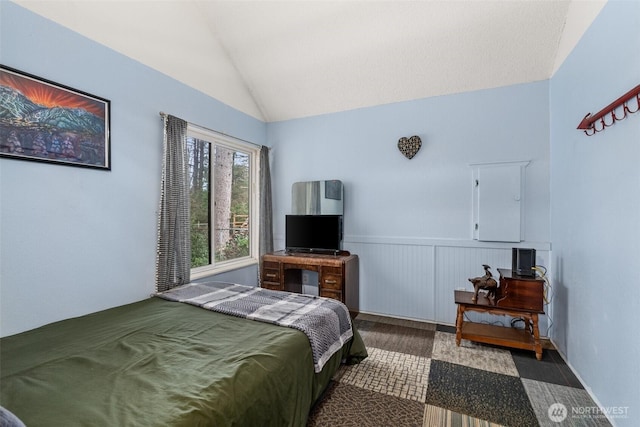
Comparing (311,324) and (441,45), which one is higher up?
(441,45)

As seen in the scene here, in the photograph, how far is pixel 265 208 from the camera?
3.77 m

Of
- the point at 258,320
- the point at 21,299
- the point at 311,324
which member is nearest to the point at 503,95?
the point at 311,324

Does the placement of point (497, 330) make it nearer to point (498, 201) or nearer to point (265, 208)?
point (498, 201)

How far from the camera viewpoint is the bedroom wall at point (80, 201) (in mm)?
1652

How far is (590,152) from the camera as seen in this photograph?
1.90 meters

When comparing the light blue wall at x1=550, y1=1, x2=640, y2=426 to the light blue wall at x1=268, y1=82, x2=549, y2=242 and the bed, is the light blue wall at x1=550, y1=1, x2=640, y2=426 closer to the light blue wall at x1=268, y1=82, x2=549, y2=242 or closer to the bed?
the light blue wall at x1=268, y1=82, x2=549, y2=242

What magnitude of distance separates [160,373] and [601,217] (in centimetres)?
262

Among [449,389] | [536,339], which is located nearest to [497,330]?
[536,339]

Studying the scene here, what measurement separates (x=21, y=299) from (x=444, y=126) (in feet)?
12.4

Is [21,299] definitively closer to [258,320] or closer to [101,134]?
[101,134]

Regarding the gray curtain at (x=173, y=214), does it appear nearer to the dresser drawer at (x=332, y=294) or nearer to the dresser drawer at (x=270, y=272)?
the dresser drawer at (x=270, y=272)

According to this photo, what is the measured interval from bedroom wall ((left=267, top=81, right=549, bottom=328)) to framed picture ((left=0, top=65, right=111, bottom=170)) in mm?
2280

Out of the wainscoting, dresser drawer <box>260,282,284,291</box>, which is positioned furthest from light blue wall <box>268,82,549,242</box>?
dresser drawer <box>260,282,284,291</box>

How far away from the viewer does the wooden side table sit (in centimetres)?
229
